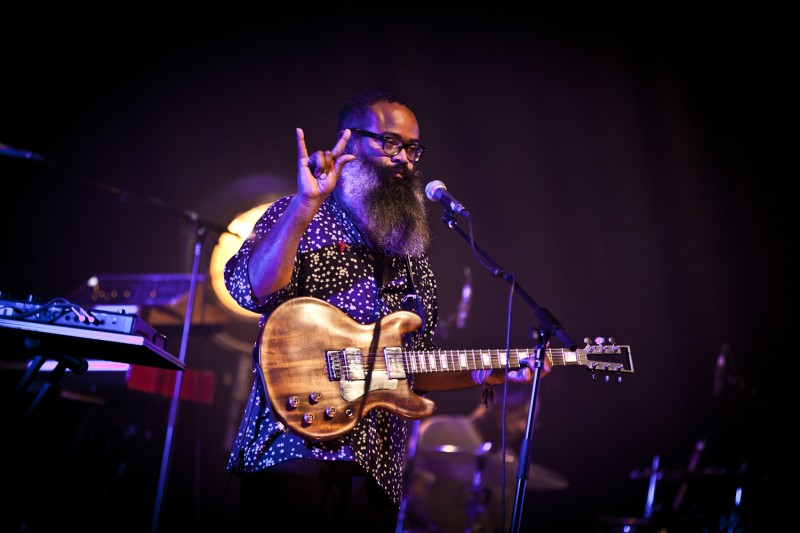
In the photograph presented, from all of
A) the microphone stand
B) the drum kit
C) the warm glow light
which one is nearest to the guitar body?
the microphone stand

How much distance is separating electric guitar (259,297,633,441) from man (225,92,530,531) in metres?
0.04

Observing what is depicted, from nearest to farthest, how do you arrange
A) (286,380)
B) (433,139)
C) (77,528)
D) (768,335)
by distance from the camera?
(286,380), (77,528), (433,139), (768,335)

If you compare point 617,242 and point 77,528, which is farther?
point 617,242

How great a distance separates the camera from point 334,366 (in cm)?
250

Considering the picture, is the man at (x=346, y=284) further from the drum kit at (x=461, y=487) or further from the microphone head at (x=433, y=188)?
the drum kit at (x=461, y=487)

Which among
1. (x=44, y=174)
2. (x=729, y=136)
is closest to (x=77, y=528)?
(x=44, y=174)

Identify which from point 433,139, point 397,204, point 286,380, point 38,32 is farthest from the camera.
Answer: point 433,139

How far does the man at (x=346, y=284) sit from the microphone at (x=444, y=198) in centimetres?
14

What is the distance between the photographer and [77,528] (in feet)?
17.1

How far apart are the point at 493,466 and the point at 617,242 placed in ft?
9.29

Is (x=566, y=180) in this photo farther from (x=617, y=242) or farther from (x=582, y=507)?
(x=582, y=507)

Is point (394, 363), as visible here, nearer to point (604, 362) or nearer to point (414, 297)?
point (414, 297)

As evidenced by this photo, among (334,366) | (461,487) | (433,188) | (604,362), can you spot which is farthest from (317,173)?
(461,487)

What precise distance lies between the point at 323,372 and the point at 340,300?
1.07 feet
